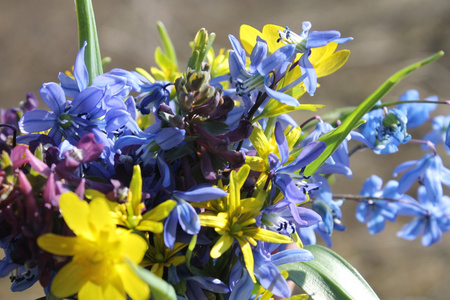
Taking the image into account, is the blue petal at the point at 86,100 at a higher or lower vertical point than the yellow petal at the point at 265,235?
lower

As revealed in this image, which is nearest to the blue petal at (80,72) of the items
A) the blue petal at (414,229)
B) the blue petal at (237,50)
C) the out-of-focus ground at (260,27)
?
the blue petal at (237,50)

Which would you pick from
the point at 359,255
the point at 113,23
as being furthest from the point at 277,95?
the point at 113,23

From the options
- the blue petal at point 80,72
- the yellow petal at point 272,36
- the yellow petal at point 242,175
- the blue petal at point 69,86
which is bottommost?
the blue petal at point 69,86

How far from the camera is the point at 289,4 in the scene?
2.96 metres

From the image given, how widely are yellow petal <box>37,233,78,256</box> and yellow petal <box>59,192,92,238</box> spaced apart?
0.04ft

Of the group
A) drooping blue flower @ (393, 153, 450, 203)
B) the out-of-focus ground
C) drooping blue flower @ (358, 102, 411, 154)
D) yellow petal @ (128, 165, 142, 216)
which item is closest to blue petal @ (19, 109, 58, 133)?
yellow petal @ (128, 165, 142, 216)

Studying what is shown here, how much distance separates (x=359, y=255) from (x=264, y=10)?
1.53 m

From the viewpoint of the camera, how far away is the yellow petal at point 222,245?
1.25 feet

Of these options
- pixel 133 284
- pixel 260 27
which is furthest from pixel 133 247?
pixel 260 27

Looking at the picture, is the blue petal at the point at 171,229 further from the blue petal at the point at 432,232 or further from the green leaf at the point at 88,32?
the blue petal at the point at 432,232

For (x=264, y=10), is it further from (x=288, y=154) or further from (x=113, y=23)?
(x=288, y=154)

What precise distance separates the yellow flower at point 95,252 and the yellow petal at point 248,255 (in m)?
0.09

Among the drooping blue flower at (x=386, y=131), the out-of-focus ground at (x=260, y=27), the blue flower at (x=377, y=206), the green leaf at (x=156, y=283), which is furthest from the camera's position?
the out-of-focus ground at (x=260, y=27)

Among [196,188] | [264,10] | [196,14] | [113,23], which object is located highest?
[264,10]
